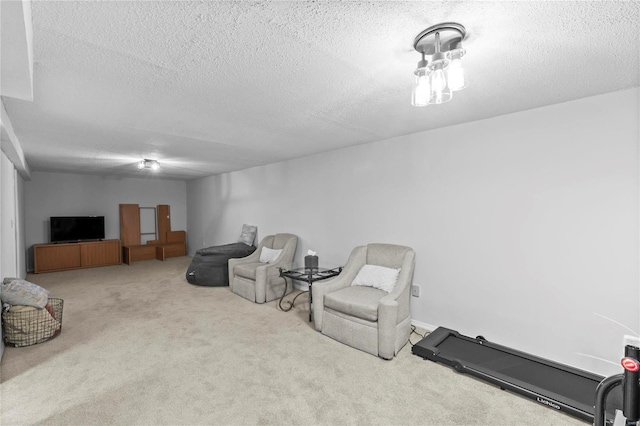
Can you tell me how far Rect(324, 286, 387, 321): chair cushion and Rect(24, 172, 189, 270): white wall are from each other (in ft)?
23.2

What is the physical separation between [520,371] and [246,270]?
354 centimetres

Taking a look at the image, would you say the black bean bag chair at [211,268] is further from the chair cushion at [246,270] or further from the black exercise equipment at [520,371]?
the black exercise equipment at [520,371]

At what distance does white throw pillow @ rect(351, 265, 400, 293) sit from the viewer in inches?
127

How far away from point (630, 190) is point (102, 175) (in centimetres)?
941

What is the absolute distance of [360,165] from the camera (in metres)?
4.04

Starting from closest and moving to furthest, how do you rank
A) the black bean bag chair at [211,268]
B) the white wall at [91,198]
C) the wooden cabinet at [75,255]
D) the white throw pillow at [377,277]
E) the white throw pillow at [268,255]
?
the white throw pillow at [377,277] → the white throw pillow at [268,255] → the black bean bag chair at [211,268] → the wooden cabinet at [75,255] → the white wall at [91,198]

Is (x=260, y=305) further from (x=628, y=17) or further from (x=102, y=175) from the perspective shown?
(x=102, y=175)

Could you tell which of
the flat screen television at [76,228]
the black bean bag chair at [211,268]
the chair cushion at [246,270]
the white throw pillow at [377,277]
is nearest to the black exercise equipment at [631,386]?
the white throw pillow at [377,277]

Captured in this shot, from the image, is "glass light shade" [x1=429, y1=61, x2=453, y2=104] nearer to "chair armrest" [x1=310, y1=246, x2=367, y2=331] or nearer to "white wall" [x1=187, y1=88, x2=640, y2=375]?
"white wall" [x1=187, y1=88, x2=640, y2=375]

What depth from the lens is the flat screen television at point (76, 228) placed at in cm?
665

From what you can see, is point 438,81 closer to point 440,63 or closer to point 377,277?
point 440,63

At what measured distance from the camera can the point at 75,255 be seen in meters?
6.70

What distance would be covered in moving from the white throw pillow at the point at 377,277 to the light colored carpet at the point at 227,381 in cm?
63

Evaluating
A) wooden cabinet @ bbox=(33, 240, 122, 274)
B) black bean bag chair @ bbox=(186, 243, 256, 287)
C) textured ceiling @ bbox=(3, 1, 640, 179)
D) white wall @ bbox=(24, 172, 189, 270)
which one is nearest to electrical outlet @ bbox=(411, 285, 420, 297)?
textured ceiling @ bbox=(3, 1, 640, 179)
